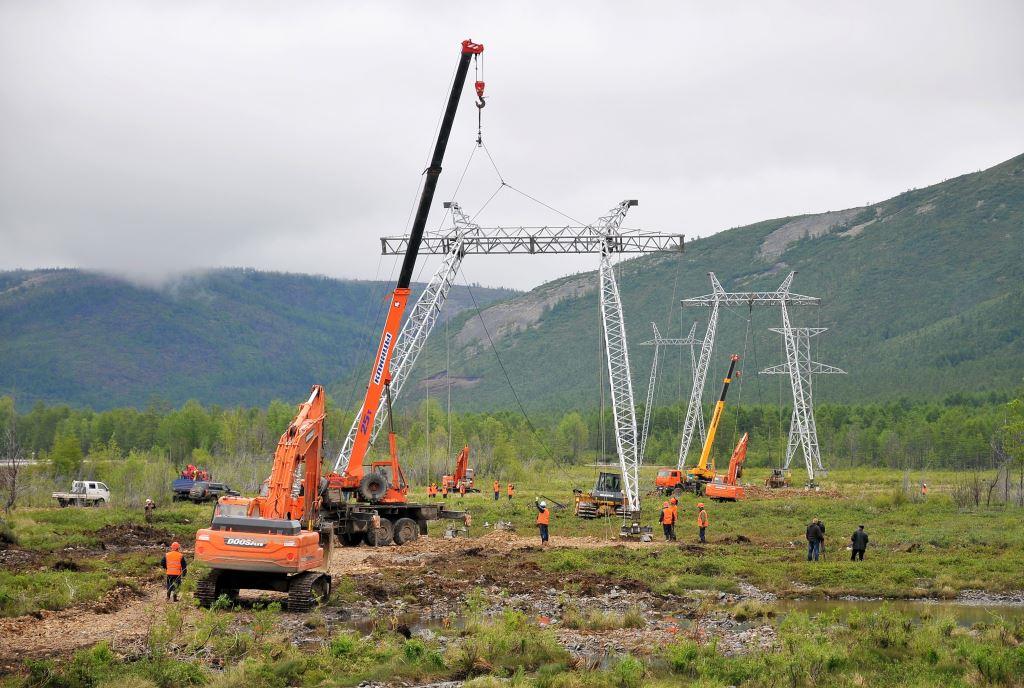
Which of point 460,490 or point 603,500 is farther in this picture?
point 460,490

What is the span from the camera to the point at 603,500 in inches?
1944

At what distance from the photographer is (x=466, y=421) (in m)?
139

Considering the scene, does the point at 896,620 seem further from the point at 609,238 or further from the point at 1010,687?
→ the point at 609,238

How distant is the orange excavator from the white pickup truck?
38.2 meters

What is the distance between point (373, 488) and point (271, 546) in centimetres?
1529

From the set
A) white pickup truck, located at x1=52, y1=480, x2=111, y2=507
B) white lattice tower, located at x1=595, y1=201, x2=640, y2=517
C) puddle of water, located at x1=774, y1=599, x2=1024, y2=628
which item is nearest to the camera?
puddle of water, located at x1=774, y1=599, x2=1024, y2=628

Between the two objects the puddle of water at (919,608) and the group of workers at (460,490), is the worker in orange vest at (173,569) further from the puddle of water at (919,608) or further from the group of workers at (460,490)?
the group of workers at (460,490)

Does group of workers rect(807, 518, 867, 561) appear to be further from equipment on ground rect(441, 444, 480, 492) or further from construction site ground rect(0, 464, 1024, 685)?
equipment on ground rect(441, 444, 480, 492)

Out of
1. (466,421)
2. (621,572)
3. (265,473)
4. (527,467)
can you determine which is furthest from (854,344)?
(621,572)

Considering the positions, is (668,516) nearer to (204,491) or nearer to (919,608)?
(919,608)

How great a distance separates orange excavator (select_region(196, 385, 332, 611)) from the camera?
22.1 meters

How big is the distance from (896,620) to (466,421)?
390 feet

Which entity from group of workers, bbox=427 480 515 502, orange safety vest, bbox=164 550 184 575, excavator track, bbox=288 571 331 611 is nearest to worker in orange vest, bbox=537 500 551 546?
excavator track, bbox=288 571 331 611

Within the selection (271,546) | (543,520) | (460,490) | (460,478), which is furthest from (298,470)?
(460,478)
